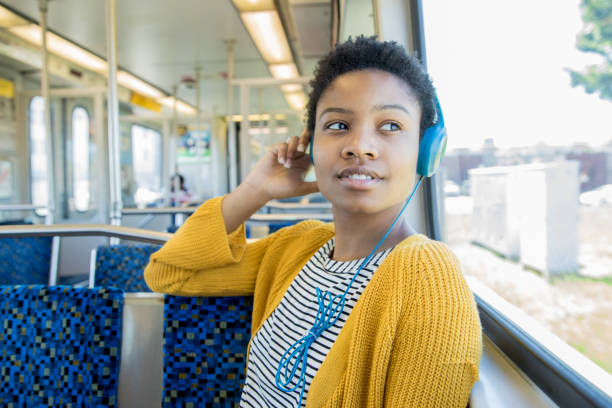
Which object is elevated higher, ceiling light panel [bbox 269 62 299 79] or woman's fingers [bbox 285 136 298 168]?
Result: ceiling light panel [bbox 269 62 299 79]

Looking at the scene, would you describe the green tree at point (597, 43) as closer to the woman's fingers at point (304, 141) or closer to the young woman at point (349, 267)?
the young woman at point (349, 267)

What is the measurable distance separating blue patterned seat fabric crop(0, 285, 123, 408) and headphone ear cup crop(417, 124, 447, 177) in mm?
1001

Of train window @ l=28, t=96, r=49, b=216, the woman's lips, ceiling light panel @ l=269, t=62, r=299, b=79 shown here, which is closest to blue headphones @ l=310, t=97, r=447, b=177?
the woman's lips

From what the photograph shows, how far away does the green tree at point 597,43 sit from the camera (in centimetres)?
60

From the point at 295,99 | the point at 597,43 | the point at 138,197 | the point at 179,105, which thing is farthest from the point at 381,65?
the point at 179,105

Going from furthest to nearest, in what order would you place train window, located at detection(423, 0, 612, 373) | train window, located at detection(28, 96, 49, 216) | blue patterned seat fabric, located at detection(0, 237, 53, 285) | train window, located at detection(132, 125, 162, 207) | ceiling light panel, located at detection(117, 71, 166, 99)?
train window, located at detection(132, 125, 162, 207), ceiling light panel, located at detection(117, 71, 166, 99), train window, located at detection(28, 96, 49, 216), blue patterned seat fabric, located at detection(0, 237, 53, 285), train window, located at detection(423, 0, 612, 373)

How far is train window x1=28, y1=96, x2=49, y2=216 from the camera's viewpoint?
19.4 ft

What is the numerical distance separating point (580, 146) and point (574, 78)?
0.40 ft

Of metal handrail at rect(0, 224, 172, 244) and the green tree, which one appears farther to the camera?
metal handrail at rect(0, 224, 172, 244)

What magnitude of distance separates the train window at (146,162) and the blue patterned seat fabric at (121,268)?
285 inches

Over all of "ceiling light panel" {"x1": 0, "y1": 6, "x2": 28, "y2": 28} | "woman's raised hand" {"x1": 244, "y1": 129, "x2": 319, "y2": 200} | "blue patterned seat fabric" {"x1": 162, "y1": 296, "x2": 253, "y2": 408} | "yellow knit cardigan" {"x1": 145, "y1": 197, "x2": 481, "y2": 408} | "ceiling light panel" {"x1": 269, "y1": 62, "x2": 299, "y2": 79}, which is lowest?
"blue patterned seat fabric" {"x1": 162, "y1": 296, "x2": 253, "y2": 408}

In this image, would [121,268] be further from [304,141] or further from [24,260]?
[304,141]

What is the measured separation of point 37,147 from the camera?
19.6 ft

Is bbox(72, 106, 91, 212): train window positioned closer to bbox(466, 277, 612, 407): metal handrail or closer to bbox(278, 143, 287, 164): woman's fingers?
bbox(278, 143, 287, 164): woman's fingers
